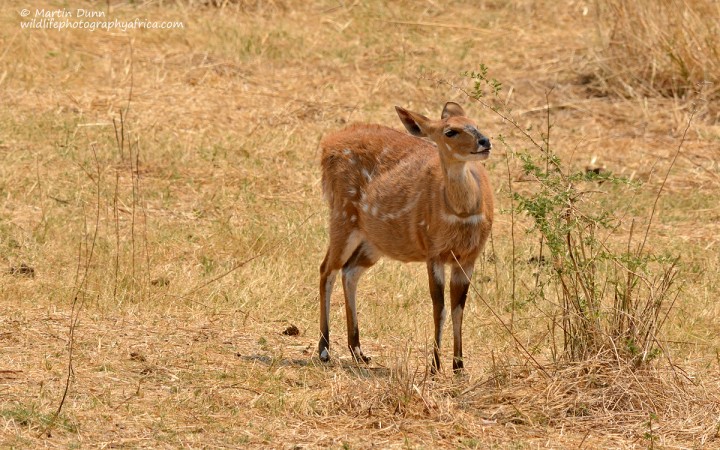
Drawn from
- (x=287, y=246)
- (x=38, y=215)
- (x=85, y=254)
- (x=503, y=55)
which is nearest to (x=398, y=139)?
(x=287, y=246)

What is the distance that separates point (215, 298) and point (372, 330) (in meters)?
1.16

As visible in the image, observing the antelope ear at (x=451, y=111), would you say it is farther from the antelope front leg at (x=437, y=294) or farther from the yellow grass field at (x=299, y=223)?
the antelope front leg at (x=437, y=294)

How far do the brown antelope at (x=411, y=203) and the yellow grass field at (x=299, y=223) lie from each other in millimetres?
339

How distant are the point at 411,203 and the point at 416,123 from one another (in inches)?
20.3

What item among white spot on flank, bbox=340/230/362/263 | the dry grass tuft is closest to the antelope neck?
white spot on flank, bbox=340/230/362/263

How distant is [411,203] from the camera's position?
26.7 feet

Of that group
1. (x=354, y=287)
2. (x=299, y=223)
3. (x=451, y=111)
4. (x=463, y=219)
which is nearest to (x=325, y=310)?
(x=354, y=287)

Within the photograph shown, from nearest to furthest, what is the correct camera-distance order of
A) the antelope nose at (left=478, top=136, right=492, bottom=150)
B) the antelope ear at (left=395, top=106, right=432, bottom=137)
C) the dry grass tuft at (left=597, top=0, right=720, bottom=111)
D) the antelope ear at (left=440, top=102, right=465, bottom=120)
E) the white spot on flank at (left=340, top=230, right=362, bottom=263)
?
1. the antelope nose at (left=478, top=136, right=492, bottom=150)
2. the antelope ear at (left=395, top=106, right=432, bottom=137)
3. the antelope ear at (left=440, top=102, right=465, bottom=120)
4. the white spot on flank at (left=340, top=230, right=362, bottom=263)
5. the dry grass tuft at (left=597, top=0, right=720, bottom=111)

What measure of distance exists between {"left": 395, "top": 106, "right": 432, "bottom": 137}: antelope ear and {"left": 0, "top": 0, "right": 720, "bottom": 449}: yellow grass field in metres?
0.45

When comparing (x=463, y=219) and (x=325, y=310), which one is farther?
(x=325, y=310)

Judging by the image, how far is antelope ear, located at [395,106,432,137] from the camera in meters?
7.93

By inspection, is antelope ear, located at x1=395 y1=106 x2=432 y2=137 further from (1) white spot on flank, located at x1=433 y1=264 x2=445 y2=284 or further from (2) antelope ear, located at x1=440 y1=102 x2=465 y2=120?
(1) white spot on flank, located at x1=433 y1=264 x2=445 y2=284

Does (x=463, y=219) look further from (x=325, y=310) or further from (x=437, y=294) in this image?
(x=325, y=310)

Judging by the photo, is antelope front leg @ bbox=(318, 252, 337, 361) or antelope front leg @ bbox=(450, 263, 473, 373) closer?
antelope front leg @ bbox=(450, 263, 473, 373)
